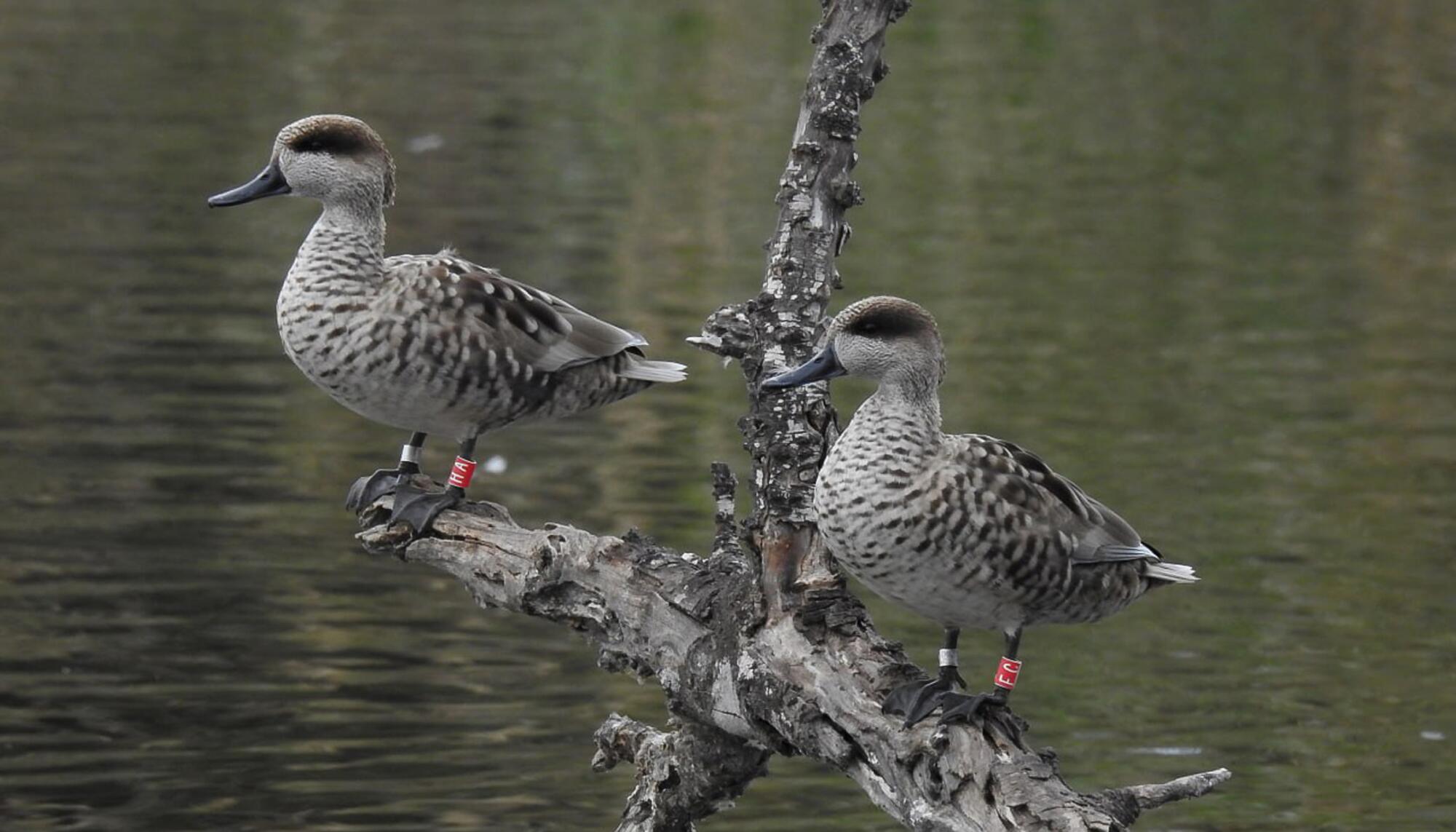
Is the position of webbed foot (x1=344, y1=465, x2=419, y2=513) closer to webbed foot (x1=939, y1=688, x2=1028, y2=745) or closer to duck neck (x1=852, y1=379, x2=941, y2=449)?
duck neck (x1=852, y1=379, x2=941, y2=449)

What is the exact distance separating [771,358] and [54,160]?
779 inches

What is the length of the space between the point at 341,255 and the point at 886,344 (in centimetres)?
187

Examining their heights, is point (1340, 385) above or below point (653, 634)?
above

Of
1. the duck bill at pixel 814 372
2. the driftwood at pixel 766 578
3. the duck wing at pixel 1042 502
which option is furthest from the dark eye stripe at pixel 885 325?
the driftwood at pixel 766 578

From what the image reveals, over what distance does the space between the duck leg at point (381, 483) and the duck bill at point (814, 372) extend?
163 cm

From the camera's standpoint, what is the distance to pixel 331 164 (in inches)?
308

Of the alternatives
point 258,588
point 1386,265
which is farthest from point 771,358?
point 1386,265

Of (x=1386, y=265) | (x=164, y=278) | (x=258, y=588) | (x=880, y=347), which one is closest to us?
(x=880, y=347)

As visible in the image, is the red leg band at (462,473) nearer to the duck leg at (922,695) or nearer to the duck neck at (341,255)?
the duck neck at (341,255)

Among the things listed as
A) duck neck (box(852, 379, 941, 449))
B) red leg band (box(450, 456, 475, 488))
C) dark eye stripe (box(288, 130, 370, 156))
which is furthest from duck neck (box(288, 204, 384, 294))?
duck neck (box(852, 379, 941, 449))

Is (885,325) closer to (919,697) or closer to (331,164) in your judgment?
(919,697)

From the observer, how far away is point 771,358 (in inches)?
292

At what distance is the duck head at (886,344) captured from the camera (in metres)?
6.82

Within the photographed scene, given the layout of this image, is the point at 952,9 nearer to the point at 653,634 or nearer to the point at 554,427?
the point at 554,427
